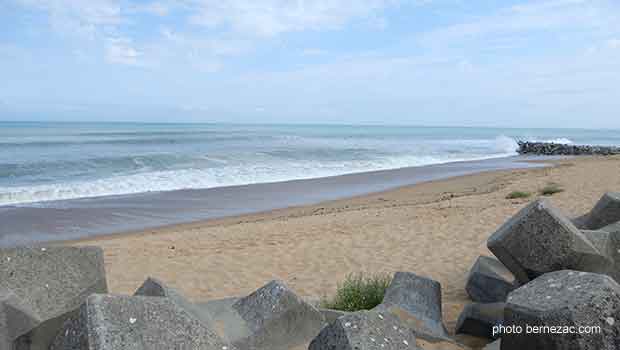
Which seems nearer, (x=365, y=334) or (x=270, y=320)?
(x=365, y=334)

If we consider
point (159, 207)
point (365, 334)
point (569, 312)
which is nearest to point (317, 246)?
point (365, 334)

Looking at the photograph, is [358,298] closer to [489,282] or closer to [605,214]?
[489,282]

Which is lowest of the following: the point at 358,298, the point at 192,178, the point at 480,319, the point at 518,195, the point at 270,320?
the point at 192,178

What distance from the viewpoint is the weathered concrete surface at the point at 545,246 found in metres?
3.91

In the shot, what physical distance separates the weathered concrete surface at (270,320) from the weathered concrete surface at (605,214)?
3409 mm

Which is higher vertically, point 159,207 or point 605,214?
point 605,214

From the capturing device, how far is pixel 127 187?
62.2 ft

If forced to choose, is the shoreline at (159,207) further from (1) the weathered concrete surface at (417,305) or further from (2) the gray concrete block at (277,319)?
(1) the weathered concrete surface at (417,305)

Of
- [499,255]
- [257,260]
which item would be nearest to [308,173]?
[257,260]

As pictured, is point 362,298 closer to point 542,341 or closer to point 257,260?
point 542,341

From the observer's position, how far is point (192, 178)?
21531 millimetres

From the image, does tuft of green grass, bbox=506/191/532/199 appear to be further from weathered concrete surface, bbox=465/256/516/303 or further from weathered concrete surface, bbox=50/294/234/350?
weathered concrete surface, bbox=50/294/234/350

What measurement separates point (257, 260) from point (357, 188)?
38.7ft

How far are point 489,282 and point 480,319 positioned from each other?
774mm
